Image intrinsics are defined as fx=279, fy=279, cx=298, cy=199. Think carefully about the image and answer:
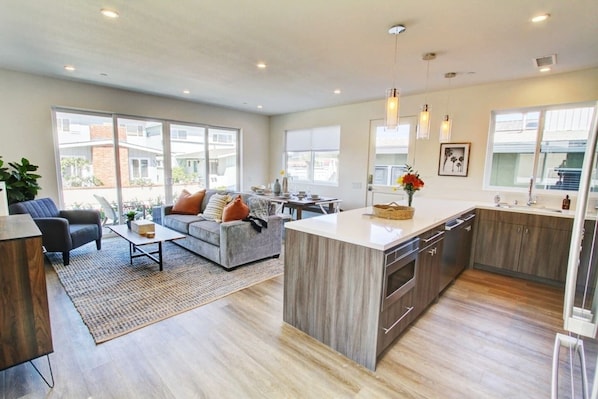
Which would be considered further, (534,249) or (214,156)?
(214,156)

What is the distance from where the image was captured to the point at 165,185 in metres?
5.87

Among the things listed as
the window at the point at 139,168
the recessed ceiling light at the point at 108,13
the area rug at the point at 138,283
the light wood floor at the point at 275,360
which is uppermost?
the recessed ceiling light at the point at 108,13

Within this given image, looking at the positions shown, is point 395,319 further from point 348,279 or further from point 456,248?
point 456,248

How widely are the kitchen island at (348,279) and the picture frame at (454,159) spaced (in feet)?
8.19

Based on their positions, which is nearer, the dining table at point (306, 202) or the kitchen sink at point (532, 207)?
the kitchen sink at point (532, 207)

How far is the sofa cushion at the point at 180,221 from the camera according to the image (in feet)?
14.0

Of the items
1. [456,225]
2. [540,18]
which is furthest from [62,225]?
[540,18]

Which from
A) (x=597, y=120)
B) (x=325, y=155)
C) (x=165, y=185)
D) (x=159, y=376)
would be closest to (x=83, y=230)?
(x=165, y=185)

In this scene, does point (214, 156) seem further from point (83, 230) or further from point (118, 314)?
point (118, 314)

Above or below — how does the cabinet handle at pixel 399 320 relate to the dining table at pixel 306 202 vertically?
below

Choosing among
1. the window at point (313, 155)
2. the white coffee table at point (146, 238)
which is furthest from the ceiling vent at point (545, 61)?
the white coffee table at point (146, 238)

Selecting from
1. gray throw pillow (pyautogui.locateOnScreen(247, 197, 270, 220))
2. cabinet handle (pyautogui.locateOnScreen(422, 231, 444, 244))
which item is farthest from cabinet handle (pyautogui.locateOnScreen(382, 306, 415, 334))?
gray throw pillow (pyautogui.locateOnScreen(247, 197, 270, 220))

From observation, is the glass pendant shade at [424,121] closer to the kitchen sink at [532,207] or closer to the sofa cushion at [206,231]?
the kitchen sink at [532,207]

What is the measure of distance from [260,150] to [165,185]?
2.64 m
